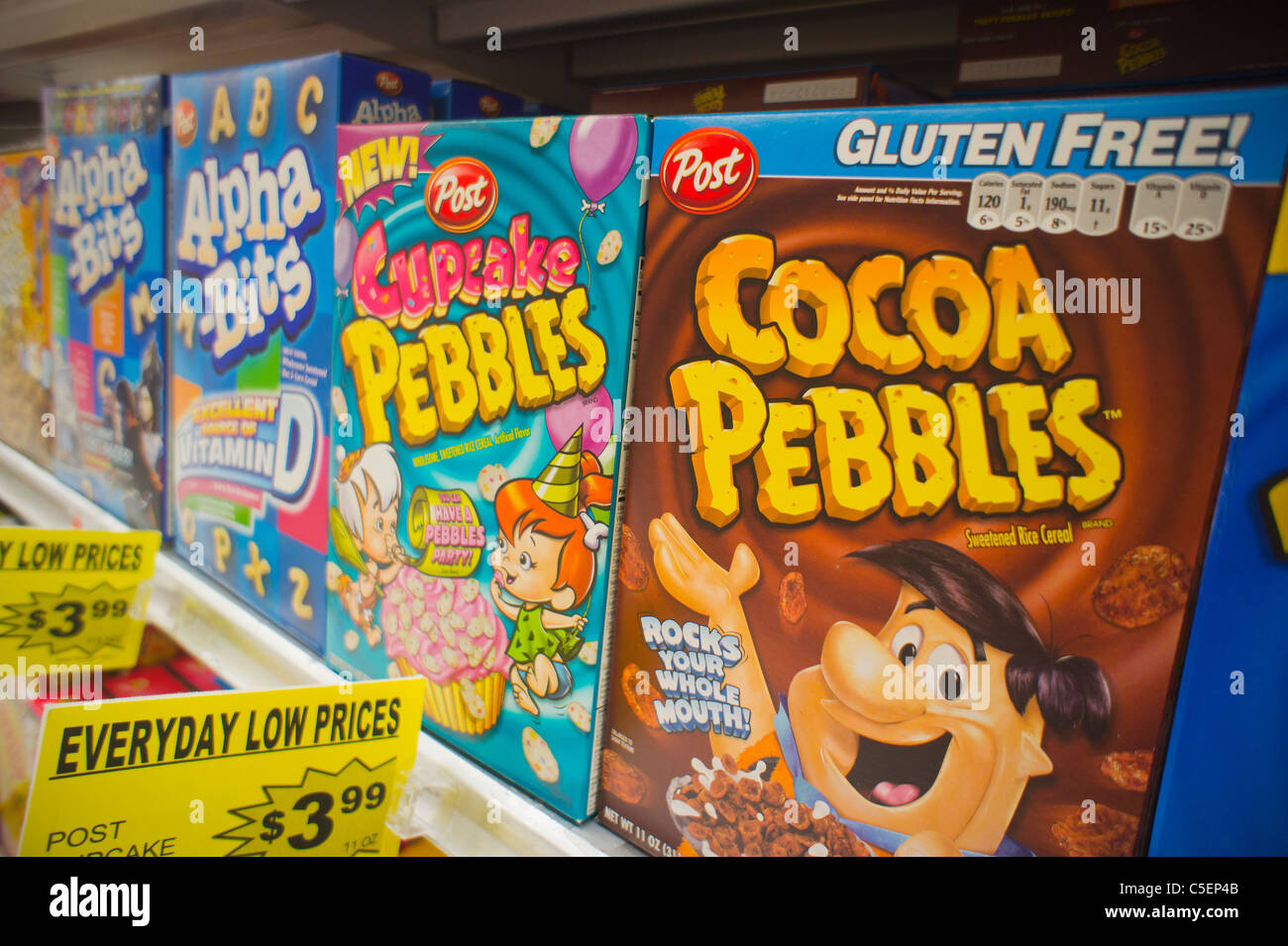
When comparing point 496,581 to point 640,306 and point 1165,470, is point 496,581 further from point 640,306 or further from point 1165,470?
point 1165,470

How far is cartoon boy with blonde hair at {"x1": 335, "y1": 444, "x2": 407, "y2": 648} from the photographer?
5.01ft

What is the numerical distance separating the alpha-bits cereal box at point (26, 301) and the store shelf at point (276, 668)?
6.0 inches

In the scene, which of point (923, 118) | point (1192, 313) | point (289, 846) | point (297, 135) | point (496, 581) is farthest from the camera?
point (297, 135)

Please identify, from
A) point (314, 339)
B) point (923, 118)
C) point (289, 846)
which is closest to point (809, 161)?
point (923, 118)

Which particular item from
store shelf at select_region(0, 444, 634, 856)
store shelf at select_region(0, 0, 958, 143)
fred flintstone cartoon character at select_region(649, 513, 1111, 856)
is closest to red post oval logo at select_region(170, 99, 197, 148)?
store shelf at select_region(0, 0, 958, 143)

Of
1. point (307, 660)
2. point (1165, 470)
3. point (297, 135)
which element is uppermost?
point (297, 135)

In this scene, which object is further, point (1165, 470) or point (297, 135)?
point (297, 135)

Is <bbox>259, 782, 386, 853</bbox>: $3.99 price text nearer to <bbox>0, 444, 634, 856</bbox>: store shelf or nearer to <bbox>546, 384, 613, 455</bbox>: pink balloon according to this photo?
<bbox>0, 444, 634, 856</bbox>: store shelf

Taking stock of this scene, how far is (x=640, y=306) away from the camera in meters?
1.13

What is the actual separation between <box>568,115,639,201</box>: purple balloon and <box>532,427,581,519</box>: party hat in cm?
35

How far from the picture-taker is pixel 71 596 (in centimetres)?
142

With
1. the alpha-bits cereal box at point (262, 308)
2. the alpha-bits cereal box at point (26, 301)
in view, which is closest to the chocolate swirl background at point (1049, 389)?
the alpha-bits cereal box at point (262, 308)
